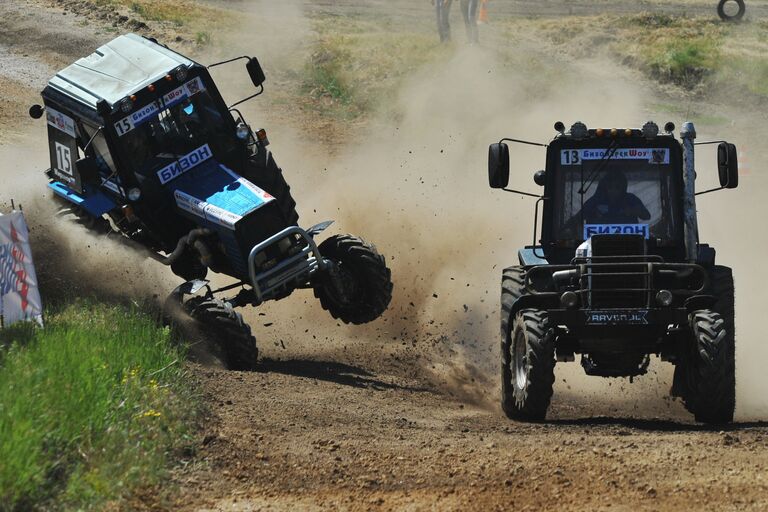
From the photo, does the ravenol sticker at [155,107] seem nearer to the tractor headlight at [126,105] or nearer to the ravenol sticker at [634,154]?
the tractor headlight at [126,105]

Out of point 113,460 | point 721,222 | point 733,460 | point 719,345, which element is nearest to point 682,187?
point 719,345

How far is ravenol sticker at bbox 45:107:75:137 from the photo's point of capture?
14070mm

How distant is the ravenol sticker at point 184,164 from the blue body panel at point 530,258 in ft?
12.6

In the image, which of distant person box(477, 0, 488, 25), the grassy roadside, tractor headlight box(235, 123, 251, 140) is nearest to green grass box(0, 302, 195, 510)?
tractor headlight box(235, 123, 251, 140)

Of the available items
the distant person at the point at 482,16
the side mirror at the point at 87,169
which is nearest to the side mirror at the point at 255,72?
the side mirror at the point at 87,169

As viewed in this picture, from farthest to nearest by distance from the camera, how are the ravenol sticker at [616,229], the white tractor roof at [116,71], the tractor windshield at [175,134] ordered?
the white tractor roof at [116,71] → the tractor windshield at [175,134] → the ravenol sticker at [616,229]

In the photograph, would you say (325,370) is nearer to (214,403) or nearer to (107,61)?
(214,403)

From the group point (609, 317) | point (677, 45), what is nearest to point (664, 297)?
point (609, 317)

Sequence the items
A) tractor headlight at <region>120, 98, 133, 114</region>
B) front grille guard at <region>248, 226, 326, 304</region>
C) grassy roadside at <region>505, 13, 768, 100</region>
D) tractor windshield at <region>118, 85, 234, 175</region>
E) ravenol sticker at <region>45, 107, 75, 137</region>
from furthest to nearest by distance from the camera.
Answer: grassy roadside at <region>505, 13, 768, 100</region> → ravenol sticker at <region>45, 107, 75, 137</region> → tractor windshield at <region>118, 85, 234, 175</region> → tractor headlight at <region>120, 98, 133, 114</region> → front grille guard at <region>248, 226, 326, 304</region>

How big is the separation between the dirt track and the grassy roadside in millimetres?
15077

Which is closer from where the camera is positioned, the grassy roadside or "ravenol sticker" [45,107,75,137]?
"ravenol sticker" [45,107,75,137]

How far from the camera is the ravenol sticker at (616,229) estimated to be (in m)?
11.7

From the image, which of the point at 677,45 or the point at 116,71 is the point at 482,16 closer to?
the point at 677,45

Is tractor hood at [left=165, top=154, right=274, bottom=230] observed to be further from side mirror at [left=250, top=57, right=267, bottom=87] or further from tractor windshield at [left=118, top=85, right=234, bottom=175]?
A: side mirror at [left=250, top=57, right=267, bottom=87]
